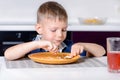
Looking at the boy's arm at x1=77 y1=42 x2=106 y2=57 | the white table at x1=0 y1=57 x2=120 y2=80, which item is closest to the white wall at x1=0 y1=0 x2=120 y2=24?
the boy's arm at x1=77 y1=42 x2=106 y2=57

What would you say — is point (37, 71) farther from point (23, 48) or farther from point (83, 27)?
point (83, 27)

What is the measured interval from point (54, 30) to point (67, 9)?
1.89 m

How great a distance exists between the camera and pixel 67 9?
11.4ft

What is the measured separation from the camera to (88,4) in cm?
348

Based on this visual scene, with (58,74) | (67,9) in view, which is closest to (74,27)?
(67,9)

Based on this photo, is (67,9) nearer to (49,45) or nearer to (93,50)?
(93,50)

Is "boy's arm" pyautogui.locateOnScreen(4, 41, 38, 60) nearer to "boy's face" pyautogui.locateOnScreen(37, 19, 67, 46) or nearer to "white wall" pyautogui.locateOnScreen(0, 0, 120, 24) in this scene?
"boy's face" pyautogui.locateOnScreen(37, 19, 67, 46)

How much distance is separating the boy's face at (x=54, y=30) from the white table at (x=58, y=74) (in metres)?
0.40

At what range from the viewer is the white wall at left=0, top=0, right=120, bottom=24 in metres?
3.38

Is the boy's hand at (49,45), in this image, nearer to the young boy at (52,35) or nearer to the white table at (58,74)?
the young boy at (52,35)

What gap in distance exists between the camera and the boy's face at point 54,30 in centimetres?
159

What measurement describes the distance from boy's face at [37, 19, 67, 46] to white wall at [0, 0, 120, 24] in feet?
5.38

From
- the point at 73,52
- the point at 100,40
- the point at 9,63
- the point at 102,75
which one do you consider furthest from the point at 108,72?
the point at 100,40

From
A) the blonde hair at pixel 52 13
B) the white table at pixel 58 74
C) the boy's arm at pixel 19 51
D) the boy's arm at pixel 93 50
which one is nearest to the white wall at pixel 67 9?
the blonde hair at pixel 52 13
